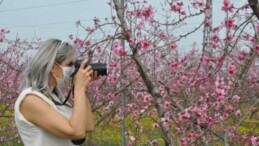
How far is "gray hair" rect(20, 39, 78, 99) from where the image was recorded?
1.95 meters

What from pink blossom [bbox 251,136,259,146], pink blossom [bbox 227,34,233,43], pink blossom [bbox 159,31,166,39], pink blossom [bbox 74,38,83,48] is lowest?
pink blossom [bbox 251,136,259,146]

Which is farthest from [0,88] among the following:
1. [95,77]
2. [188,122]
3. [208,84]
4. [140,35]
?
[95,77]

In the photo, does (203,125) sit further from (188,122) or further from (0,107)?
(0,107)

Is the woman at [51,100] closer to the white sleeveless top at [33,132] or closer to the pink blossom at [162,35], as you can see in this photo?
the white sleeveless top at [33,132]

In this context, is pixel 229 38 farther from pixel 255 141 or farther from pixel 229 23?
pixel 255 141

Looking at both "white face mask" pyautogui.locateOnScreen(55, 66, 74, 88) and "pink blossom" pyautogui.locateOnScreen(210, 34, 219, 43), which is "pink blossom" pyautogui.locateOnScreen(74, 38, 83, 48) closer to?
"pink blossom" pyautogui.locateOnScreen(210, 34, 219, 43)

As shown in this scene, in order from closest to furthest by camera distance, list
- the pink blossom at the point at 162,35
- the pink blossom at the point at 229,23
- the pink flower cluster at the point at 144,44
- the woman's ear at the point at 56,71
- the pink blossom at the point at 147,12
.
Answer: the woman's ear at the point at 56,71, the pink blossom at the point at 229,23, the pink flower cluster at the point at 144,44, the pink blossom at the point at 147,12, the pink blossom at the point at 162,35

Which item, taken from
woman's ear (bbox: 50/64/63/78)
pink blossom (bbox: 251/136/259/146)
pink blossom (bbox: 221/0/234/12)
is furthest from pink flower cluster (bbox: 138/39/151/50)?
woman's ear (bbox: 50/64/63/78)

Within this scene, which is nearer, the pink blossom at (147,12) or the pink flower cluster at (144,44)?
the pink flower cluster at (144,44)

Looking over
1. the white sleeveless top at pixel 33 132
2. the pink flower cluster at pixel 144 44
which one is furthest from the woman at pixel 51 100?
the pink flower cluster at pixel 144 44

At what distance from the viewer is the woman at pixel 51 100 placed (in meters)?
1.88

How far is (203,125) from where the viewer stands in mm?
2725

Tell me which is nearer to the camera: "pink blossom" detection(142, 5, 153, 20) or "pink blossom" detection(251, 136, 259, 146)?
"pink blossom" detection(251, 136, 259, 146)

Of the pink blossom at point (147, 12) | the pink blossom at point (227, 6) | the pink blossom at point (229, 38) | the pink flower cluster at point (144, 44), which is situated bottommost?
the pink flower cluster at point (144, 44)
